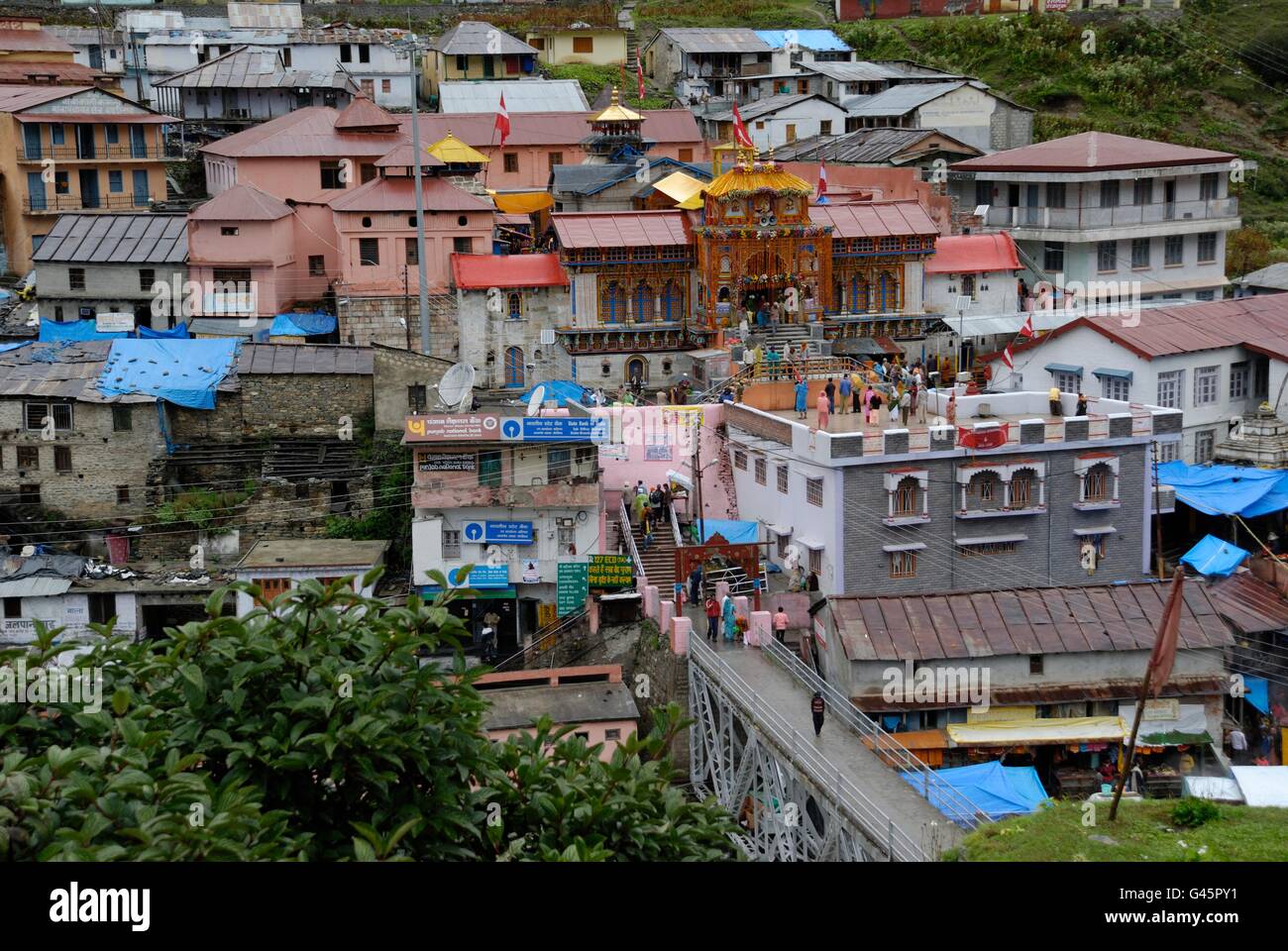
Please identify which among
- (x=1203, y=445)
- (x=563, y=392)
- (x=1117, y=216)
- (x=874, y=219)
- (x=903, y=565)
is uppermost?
(x=1117, y=216)

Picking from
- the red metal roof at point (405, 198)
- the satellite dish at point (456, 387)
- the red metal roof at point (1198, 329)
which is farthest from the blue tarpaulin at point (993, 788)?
the red metal roof at point (405, 198)

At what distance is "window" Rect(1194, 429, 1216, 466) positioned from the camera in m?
52.1

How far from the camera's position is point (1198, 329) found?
173ft

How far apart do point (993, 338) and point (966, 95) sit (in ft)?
62.6

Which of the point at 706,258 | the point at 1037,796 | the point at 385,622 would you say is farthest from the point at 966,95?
the point at 385,622

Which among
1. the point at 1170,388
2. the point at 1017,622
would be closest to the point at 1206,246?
the point at 1170,388

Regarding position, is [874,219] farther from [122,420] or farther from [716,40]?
[716,40]

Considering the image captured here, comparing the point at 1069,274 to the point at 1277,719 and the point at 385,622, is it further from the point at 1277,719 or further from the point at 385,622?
the point at 385,622

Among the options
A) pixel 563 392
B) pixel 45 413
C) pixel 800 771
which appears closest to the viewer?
pixel 800 771

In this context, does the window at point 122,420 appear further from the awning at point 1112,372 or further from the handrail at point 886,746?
the awning at point 1112,372

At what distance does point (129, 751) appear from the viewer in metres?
14.9

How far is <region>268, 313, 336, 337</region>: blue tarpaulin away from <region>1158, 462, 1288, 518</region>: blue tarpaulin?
27708mm

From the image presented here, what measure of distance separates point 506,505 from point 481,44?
152 feet

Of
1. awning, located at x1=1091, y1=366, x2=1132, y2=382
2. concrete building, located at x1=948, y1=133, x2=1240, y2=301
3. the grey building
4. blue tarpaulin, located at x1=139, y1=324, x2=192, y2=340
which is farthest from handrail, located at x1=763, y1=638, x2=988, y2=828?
the grey building
